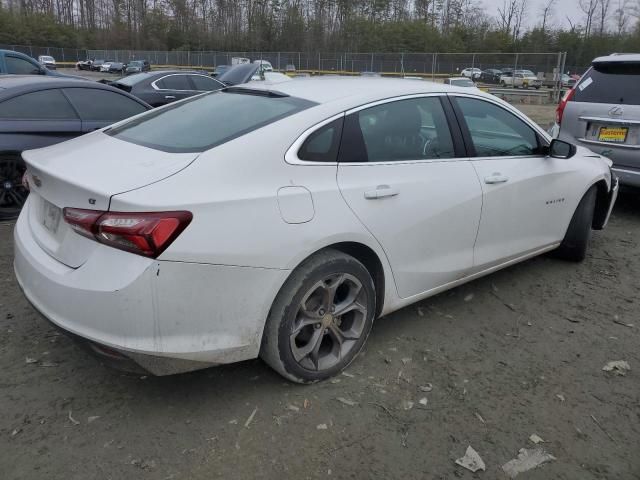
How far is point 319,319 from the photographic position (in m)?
2.85

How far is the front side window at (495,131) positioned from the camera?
12.0 ft

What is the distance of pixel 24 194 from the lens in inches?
221

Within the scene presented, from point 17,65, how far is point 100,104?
325 inches

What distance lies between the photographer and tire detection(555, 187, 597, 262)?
15.1ft

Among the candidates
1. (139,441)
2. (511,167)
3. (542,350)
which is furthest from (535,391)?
(139,441)

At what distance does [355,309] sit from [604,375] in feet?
4.93

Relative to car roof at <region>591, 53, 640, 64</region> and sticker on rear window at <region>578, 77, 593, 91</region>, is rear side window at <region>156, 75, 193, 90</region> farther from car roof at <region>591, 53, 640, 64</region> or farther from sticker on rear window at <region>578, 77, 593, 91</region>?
car roof at <region>591, 53, 640, 64</region>

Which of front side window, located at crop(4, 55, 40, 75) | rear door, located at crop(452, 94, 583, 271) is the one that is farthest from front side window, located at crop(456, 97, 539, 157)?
front side window, located at crop(4, 55, 40, 75)

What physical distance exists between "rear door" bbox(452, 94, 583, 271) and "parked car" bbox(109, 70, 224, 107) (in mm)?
8949

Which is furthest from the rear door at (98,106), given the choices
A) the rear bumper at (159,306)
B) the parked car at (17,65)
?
the parked car at (17,65)

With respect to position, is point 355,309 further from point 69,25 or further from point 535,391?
point 69,25

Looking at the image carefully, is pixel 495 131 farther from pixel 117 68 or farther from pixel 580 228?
pixel 117 68

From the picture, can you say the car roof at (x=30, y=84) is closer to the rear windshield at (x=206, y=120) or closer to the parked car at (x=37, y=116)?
the parked car at (x=37, y=116)

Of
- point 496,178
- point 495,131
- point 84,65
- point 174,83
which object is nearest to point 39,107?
point 495,131
